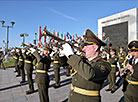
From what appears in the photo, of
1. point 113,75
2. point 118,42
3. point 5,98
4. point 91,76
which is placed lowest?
point 5,98

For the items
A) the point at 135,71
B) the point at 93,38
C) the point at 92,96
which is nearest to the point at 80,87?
the point at 92,96

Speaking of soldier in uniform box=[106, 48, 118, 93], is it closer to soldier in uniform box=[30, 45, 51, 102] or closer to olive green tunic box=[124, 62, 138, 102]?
olive green tunic box=[124, 62, 138, 102]

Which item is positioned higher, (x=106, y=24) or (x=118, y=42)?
(x=106, y=24)

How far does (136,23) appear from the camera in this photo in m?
15.5

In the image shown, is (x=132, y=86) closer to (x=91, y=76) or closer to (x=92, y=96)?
(x=92, y=96)

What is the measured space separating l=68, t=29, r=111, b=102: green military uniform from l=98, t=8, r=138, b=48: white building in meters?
15.2

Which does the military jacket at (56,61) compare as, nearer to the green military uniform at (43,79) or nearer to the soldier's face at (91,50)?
the green military uniform at (43,79)

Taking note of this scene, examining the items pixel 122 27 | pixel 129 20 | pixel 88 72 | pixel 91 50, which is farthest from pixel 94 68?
pixel 122 27

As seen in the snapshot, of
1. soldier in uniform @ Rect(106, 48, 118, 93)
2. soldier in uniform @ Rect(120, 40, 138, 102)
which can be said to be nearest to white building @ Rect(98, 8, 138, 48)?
soldier in uniform @ Rect(106, 48, 118, 93)

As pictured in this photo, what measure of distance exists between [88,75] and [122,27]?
1716cm

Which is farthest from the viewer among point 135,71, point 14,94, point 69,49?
point 14,94

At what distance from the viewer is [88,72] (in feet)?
5.36

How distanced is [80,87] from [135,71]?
1.85 meters

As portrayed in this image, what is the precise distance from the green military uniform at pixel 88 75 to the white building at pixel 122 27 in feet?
49.7
